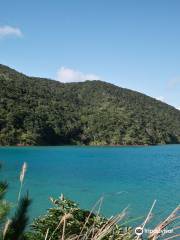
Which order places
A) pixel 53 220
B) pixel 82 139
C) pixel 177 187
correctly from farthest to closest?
pixel 82 139 < pixel 177 187 < pixel 53 220

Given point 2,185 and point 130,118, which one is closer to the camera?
point 2,185

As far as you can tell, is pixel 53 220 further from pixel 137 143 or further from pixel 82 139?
pixel 137 143

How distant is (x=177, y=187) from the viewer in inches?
1886

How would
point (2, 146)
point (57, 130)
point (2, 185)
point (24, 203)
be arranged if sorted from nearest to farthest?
1. point (24, 203)
2. point (2, 185)
3. point (2, 146)
4. point (57, 130)

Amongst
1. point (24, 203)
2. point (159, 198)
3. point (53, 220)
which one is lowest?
point (159, 198)

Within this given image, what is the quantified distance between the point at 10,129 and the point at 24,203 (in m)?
140

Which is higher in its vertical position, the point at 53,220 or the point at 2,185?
the point at 2,185

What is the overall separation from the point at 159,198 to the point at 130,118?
157810mm

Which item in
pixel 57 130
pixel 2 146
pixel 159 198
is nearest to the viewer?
pixel 159 198

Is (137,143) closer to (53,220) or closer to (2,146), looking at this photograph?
(2,146)

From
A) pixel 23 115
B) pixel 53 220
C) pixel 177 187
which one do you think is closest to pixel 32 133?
pixel 23 115

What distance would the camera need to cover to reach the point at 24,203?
3031 millimetres

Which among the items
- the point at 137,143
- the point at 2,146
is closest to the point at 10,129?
the point at 2,146

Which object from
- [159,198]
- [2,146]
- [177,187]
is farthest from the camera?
[2,146]
